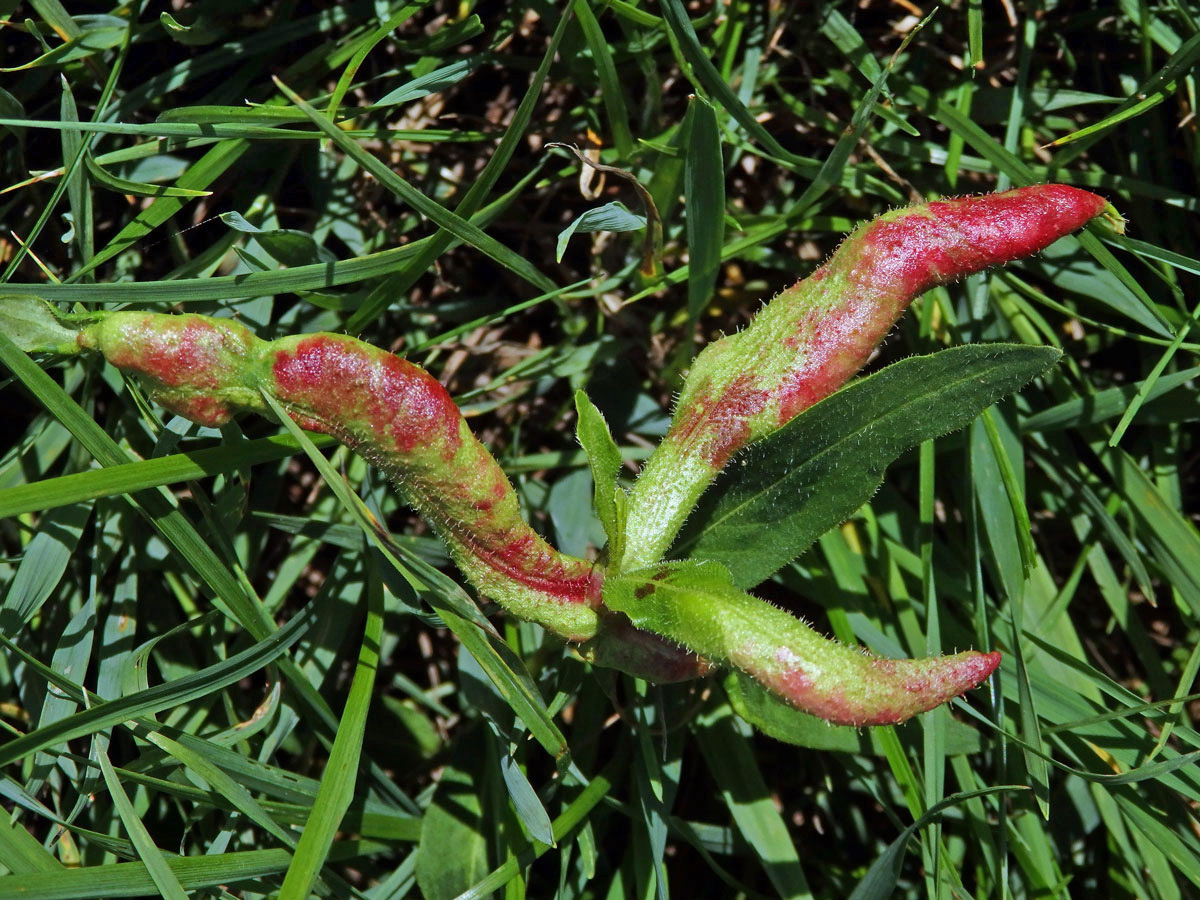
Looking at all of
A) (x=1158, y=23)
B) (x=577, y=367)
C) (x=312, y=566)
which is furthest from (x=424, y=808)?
(x=1158, y=23)

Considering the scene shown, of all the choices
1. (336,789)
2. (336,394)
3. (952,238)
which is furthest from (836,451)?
(336,789)

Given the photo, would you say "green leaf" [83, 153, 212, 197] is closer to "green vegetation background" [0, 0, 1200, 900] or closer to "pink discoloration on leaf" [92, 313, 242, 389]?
"green vegetation background" [0, 0, 1200, 900]

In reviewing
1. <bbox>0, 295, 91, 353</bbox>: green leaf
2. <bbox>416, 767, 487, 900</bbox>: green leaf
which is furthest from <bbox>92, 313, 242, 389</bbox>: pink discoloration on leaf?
<bbox>416, 767, 487, 900</bbox>: green leaf

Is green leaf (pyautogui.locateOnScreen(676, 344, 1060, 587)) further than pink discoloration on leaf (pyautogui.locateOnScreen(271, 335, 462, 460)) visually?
Yes

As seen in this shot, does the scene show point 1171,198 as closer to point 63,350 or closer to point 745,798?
point 745,798

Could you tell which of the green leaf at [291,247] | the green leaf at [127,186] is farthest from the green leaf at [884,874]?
the green leaf at [127,186]

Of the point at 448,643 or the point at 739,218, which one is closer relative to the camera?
the point at 739,218

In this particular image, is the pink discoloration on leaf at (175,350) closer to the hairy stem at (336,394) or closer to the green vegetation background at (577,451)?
the hairy stem at (336,394)
